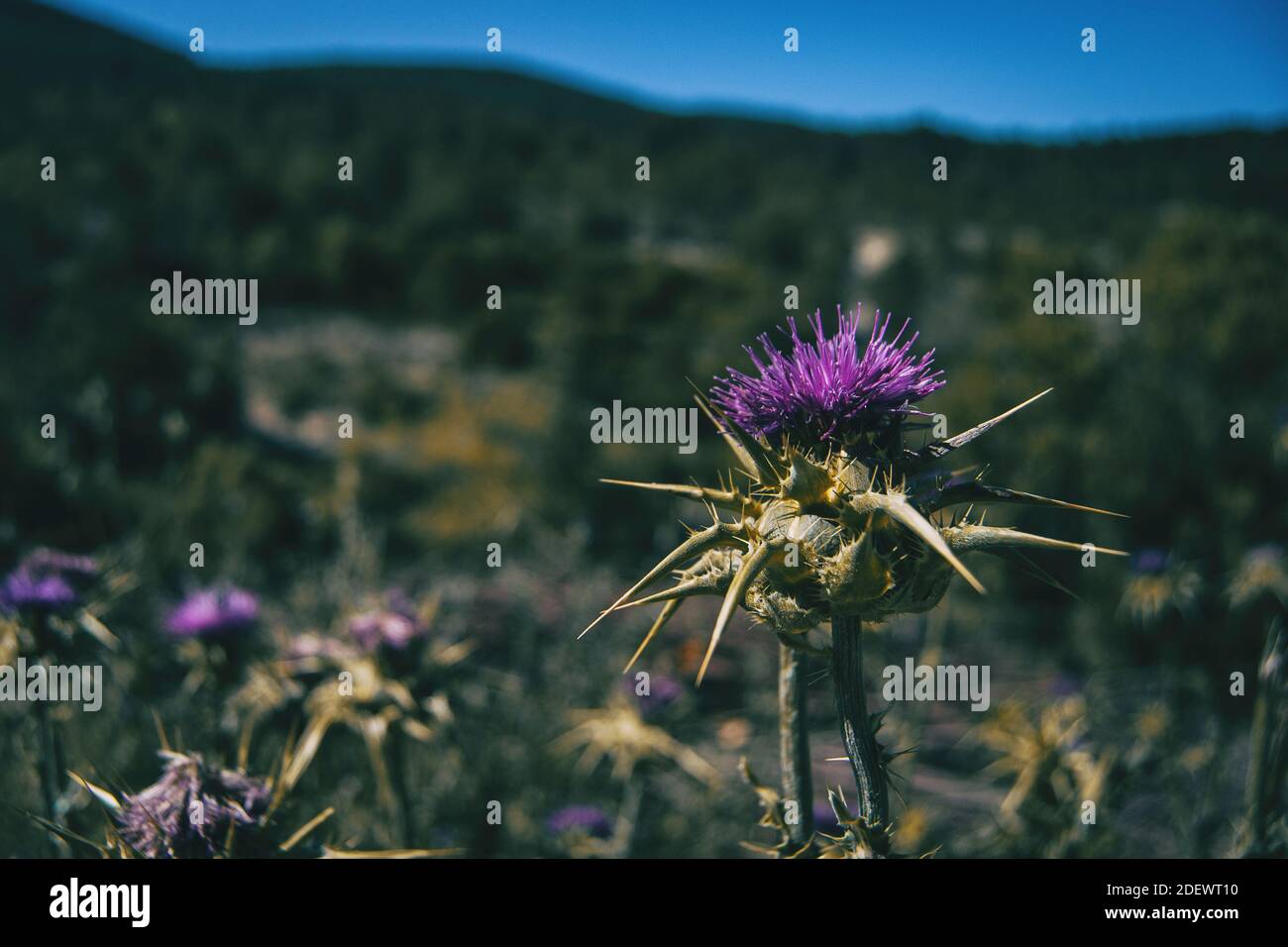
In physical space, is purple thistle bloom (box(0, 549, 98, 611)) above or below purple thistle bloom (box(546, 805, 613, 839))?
above

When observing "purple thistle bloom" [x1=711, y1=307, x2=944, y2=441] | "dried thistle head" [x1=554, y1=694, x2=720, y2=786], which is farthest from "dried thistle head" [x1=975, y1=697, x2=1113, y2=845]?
"purple thistle bloom" [x1=711, y1=307, x2=944, y2=441]

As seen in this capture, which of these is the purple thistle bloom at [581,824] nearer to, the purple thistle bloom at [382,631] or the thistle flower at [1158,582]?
the purple thistle bloom at [382,631]

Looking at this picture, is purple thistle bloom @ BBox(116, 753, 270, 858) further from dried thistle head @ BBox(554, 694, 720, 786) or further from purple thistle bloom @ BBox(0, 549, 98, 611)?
dried thistle head @ BBox(554, 694, 720, 786)

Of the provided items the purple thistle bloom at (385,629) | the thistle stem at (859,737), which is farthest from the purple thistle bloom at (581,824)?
the thistle stem at (859,737)

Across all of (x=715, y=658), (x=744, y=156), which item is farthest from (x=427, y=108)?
(x=715, y=658)

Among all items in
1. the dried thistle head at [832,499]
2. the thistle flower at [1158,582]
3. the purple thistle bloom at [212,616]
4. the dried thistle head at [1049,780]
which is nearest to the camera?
the dried thistle head at [832,499]
